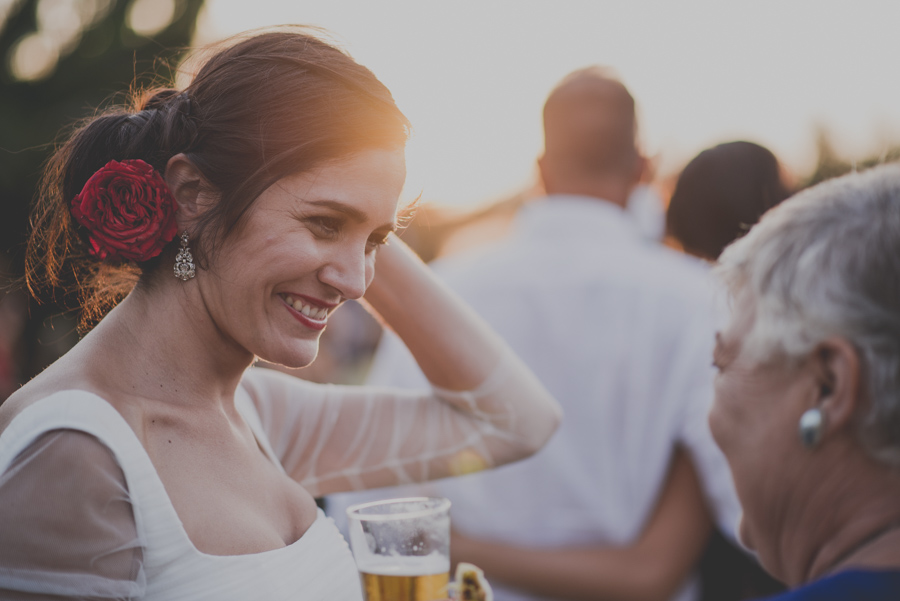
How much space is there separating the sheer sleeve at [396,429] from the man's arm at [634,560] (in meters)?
0.85

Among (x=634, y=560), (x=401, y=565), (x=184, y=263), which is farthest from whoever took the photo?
(x=634, y=560)

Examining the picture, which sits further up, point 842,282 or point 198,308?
point 842,282

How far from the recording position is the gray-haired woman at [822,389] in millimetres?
1320

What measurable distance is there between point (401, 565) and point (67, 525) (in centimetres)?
69

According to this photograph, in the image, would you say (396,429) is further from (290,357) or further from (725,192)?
(725,192)

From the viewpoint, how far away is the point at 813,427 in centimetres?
140

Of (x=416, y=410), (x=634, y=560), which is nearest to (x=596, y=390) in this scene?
(x=634, y=560)

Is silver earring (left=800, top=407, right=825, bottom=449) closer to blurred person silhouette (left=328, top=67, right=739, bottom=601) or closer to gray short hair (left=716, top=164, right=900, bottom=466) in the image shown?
gray short hair (left=716, top=164, right=900, bottom=466)

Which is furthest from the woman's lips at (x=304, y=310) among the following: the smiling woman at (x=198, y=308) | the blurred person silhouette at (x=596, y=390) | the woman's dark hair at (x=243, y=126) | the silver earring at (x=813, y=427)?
the blurred person silhouette at (x=596, y=390)

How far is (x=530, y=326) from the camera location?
3430mm

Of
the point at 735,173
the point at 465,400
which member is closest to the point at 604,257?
the point at 735,173

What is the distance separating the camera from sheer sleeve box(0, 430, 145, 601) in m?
1.38

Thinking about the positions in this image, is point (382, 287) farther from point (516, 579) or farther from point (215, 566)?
point (516, 579)

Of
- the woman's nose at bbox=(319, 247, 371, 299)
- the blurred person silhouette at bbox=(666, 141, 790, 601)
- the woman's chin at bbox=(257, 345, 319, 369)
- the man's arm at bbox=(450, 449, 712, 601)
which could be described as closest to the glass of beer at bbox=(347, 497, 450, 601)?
the woman's chin at bbox=(257, 345, 319, 369)
